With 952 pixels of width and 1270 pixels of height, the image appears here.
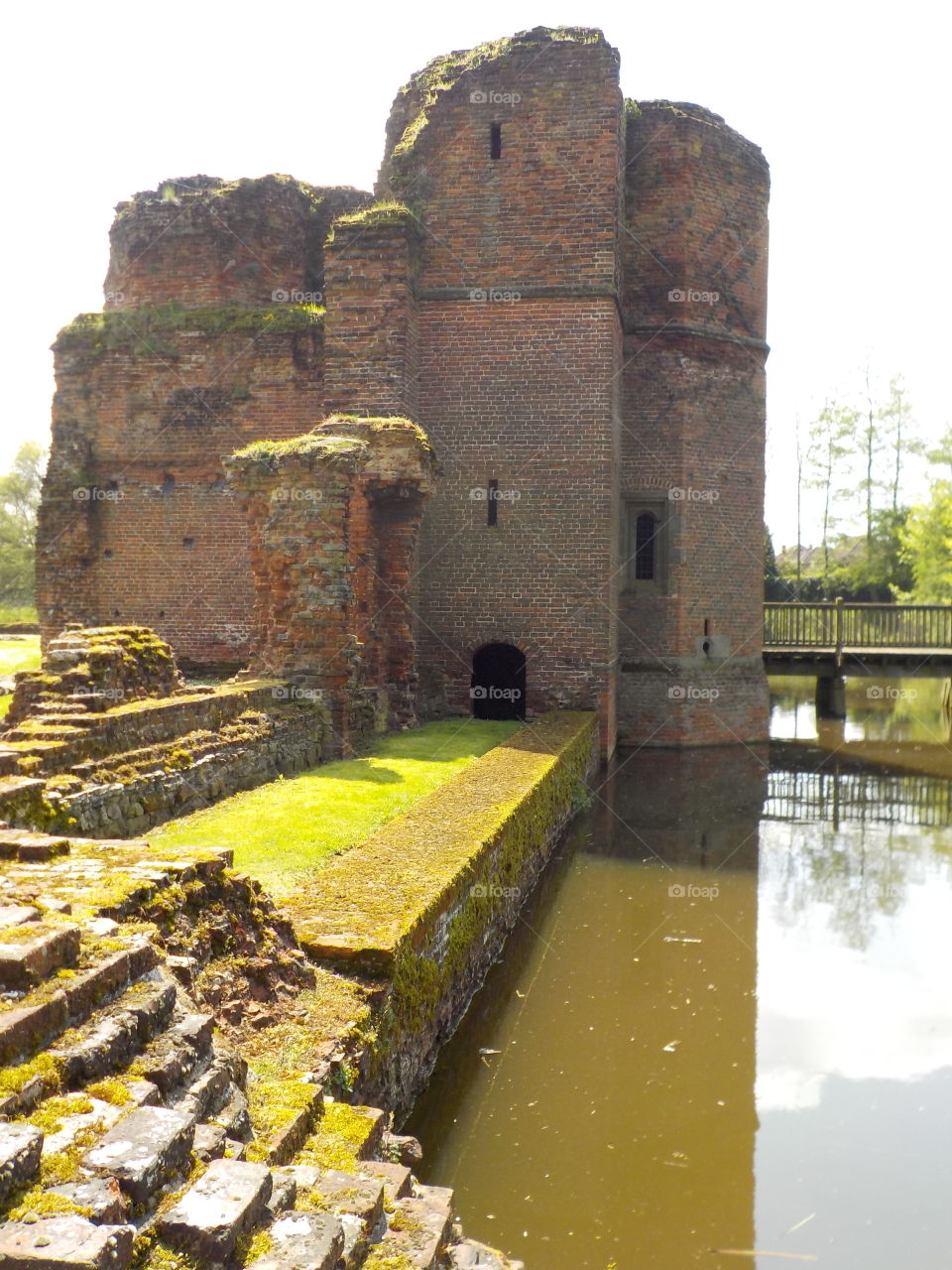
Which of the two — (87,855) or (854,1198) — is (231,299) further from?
(854,1198)

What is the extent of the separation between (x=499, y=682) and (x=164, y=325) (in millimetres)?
8220

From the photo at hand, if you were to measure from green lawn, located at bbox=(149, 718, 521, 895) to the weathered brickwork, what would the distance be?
300 centimetres

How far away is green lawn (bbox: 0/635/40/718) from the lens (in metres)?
14.8

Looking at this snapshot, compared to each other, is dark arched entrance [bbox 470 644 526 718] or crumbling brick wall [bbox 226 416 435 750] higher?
crumbling brick wall [bbox 226 416 435 750]

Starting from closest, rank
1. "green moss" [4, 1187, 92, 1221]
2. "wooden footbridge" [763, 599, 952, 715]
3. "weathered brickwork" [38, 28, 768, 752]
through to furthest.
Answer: "green moss" [4, 1187, 92, 1221] → "weathered brickwork" [38, 28, 768, 752] → "wooden footbridge" [763, 599, 952, 715]

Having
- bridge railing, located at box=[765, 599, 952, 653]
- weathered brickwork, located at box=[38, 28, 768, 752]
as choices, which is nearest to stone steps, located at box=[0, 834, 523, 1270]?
weathered brickwork, located at box=[38, 28, 768, 752]

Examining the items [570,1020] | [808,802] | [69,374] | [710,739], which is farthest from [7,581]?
[570,1020]

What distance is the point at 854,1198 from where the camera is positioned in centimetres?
483

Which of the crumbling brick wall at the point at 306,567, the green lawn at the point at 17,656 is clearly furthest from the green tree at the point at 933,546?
the green lawn at the point at 17,656

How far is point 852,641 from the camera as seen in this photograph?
20719mm

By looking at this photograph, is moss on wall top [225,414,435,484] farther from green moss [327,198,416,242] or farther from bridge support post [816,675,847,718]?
bridge support post [816,675,847,718]

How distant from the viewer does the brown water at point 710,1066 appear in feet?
15.0

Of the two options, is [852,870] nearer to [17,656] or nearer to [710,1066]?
[710,1066]

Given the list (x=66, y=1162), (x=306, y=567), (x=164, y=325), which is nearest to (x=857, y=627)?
(x=306, y=567)
